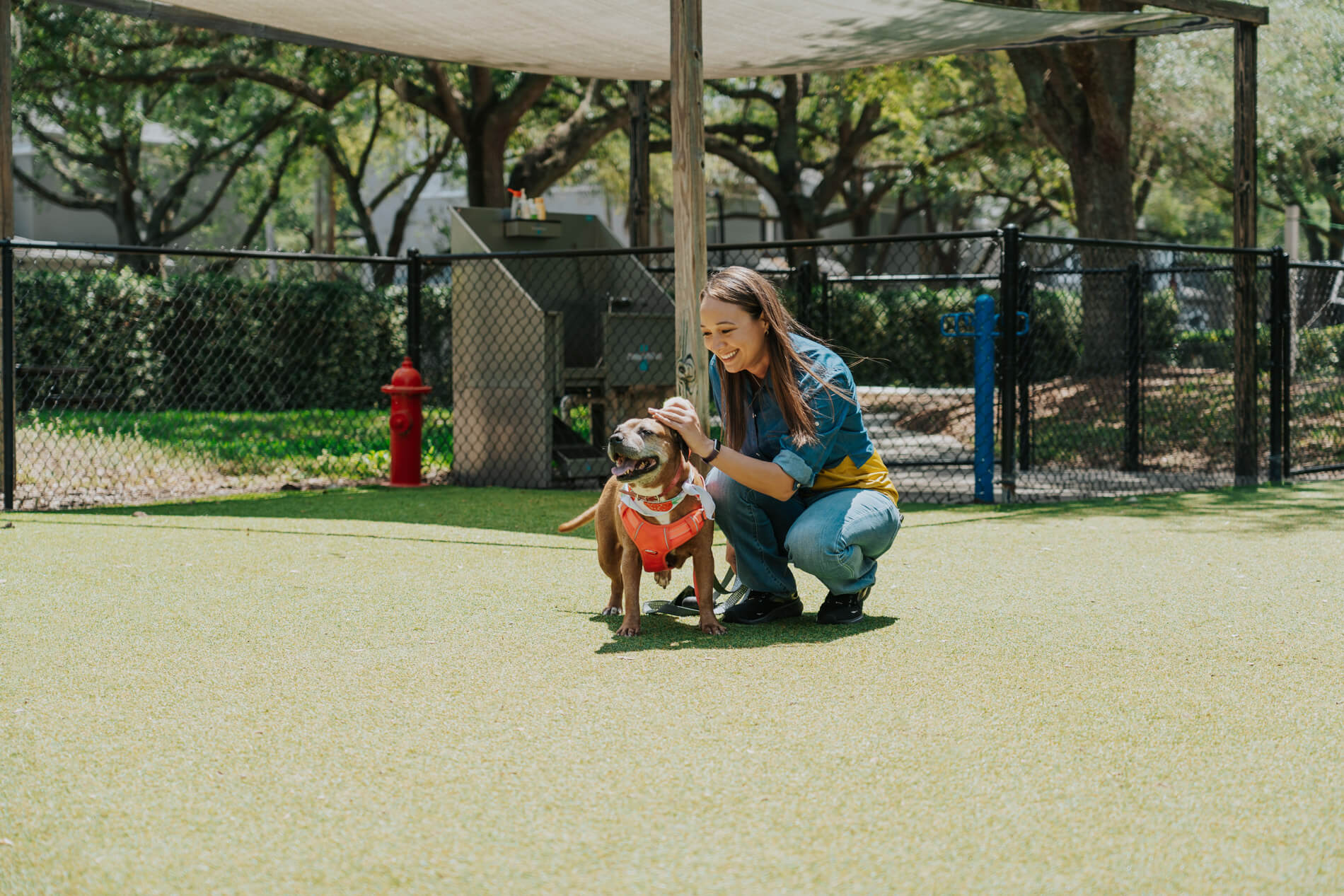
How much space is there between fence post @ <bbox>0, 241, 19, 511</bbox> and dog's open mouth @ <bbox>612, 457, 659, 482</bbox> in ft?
16.4

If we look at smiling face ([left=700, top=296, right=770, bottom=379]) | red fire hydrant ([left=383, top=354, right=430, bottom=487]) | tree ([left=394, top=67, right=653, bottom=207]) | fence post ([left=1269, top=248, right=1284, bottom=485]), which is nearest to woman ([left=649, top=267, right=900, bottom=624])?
smiling face ([left=700, top=296, right=770, bottom=379])

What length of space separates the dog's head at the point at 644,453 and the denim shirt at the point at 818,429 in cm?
38

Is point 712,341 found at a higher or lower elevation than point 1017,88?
lower

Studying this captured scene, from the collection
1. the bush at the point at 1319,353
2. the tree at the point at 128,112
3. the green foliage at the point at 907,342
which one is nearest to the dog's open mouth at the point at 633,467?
the tree at the point at 128,112

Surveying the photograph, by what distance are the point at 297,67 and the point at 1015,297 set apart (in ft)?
50.5

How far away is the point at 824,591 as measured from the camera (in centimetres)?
498

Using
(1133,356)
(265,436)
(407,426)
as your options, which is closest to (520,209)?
(407,426)

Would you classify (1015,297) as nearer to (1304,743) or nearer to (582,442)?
(582,442)

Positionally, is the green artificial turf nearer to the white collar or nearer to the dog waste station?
the white collar

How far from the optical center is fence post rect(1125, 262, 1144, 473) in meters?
9.62

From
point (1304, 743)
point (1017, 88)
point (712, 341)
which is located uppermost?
point (1017, 88)

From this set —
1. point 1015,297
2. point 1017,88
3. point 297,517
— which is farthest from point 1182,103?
point 297,517

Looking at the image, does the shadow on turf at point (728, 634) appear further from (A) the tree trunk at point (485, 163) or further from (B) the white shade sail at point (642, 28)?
(A) the tree trunk at point (485, 163)

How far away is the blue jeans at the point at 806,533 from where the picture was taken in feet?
13.5
